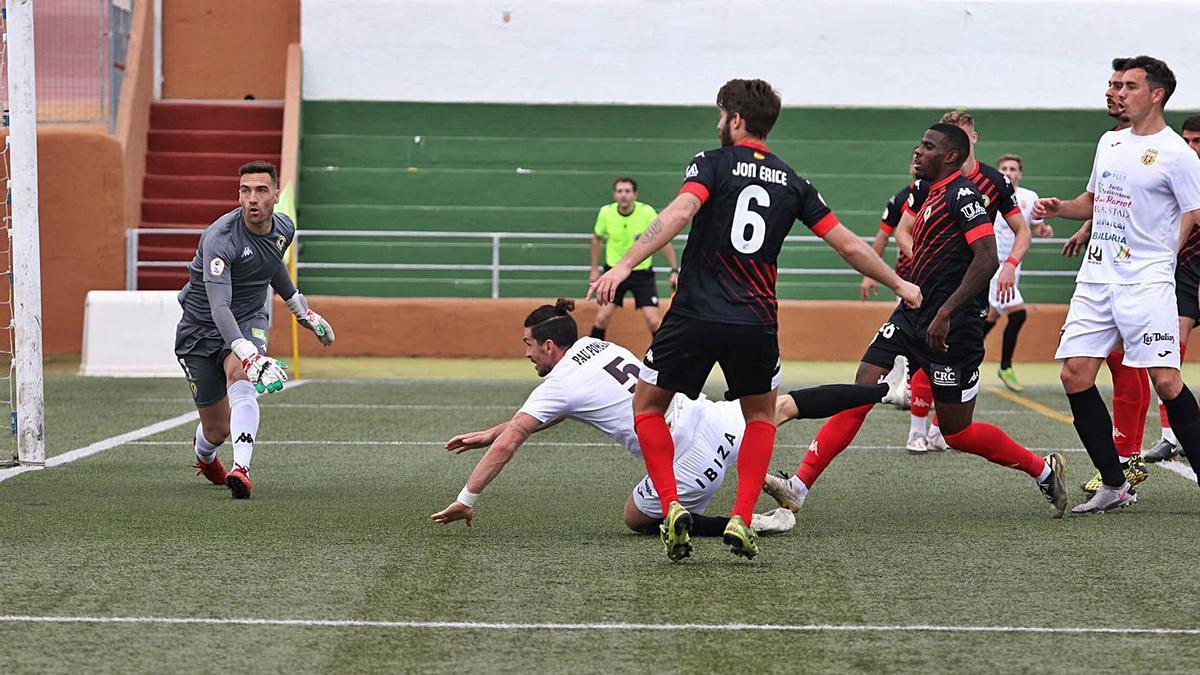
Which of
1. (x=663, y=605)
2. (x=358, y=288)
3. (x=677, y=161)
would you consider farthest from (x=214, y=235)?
(x=677, y=161)

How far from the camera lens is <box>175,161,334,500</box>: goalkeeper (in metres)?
8.58

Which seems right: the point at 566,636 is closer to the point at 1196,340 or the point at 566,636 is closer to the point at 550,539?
the point at 550,539

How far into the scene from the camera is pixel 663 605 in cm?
576

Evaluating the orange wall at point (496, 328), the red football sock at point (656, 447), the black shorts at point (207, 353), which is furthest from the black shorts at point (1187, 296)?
the orange wall at point (496, 328)

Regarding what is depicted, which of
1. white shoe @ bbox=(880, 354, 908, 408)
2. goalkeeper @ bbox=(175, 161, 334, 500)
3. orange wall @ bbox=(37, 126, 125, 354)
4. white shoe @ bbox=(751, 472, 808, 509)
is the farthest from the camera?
orange wall @ bbox=(37, 126, 125, 354)

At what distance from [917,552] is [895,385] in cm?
684

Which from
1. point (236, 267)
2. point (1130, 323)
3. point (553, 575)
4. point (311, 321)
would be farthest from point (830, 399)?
point (236, 267)

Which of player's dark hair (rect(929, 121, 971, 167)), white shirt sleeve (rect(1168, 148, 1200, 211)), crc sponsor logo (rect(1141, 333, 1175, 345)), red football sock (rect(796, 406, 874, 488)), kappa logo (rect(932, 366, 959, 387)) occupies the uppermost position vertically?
player's dark hair (rect(929, 121, 971, 167))

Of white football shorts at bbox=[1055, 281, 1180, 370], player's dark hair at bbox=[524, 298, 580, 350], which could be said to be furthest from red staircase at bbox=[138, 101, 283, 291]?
white football shorts at bbox=[1055, 281, 1180, 370]

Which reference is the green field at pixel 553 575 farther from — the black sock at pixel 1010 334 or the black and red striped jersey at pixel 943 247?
the black sock at pixel 1010 334

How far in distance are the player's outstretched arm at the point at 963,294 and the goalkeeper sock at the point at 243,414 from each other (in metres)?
3.58

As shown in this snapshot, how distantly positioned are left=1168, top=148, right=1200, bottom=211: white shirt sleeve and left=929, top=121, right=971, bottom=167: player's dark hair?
→ 101cm

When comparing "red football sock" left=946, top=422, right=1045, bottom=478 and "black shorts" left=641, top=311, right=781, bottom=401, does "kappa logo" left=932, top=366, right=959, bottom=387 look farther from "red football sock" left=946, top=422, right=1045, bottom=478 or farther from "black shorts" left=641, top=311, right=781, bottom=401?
"black shorts" left=641, top=311, right=781, bottom=401

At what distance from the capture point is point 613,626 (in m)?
5.44
